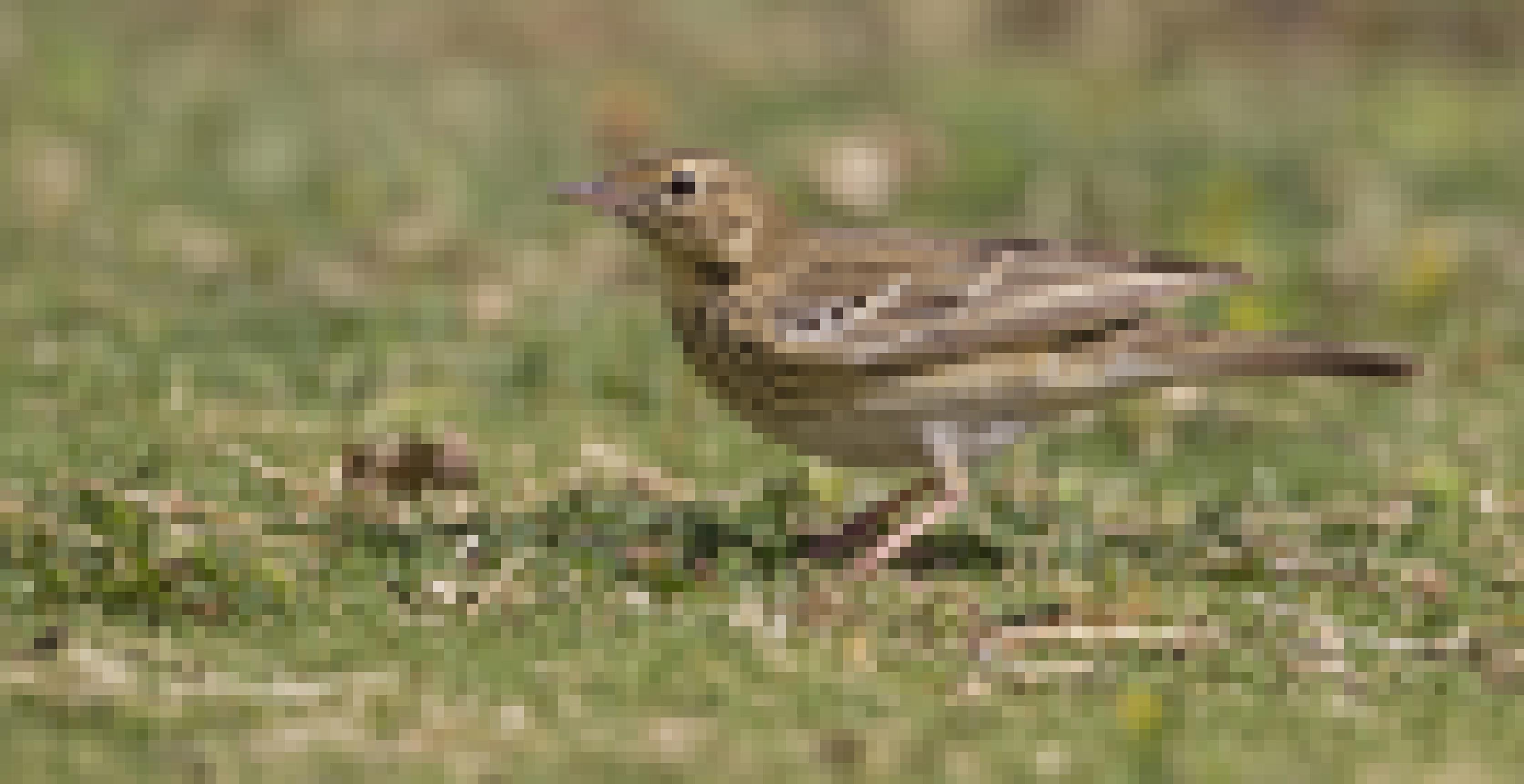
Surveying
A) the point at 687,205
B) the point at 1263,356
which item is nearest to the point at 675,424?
the point at 687,205

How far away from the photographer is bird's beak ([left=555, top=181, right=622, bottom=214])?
23.3 ft

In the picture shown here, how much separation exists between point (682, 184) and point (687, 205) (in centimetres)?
6

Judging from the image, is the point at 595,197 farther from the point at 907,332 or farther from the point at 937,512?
the point at 937,512

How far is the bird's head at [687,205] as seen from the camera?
7129 mm

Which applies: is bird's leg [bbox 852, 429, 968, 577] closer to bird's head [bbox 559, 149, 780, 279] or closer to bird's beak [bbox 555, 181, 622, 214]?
bird's head [bbox 559, 149, 780, 279]

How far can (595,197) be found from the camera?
7.11 meters

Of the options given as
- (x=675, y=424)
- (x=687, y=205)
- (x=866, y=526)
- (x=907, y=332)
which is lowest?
(x=866, y=526)

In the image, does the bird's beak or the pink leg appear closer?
the pink leg

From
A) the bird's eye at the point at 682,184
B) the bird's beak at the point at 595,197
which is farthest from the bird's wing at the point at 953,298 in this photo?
the bird's beak at the point at 595,197

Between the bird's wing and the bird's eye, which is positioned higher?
the bird's eye

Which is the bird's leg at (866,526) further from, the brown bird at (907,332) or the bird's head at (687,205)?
the bird's head at (687,205)

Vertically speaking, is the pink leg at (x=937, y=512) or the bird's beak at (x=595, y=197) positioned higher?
the bird's beak at (x=595, y=197)

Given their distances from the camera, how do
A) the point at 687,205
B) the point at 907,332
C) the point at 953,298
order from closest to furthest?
1. the point at 907,332
2. the point at 953,298
3. the point at 687,205

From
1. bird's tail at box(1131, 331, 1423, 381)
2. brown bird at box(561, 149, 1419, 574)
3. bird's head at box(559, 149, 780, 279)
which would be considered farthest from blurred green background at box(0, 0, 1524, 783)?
bird's head at box(559, 149, 780, 279)
